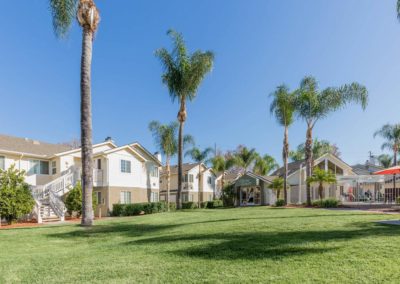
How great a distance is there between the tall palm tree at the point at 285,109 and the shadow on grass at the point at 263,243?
21521 mm

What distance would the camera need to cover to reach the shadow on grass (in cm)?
693

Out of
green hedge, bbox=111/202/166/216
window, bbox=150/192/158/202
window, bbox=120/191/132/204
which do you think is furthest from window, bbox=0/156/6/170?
window, bbox=150/192/158/202

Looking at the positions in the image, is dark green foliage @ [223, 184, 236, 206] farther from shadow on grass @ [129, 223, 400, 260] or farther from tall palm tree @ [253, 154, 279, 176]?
shadow on grass @ [129, 223, 400, 260]

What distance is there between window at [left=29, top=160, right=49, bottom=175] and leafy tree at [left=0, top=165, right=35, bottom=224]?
626cm

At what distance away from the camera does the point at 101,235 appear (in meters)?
12.1

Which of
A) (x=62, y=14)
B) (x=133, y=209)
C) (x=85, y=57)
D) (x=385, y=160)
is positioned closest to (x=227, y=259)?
A: (x=85, y=57)

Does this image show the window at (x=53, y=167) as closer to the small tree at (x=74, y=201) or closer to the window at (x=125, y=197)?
the small tree at (x=74, y=201)

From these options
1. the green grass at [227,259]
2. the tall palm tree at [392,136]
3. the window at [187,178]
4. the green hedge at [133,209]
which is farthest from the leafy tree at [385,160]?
the green grass at [227,259]

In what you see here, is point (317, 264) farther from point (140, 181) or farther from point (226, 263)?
point (140, 181)

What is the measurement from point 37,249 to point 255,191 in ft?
110

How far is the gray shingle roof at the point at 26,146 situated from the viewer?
24.8 metres

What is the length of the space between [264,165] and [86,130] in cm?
3921

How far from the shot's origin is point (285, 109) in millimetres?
30500

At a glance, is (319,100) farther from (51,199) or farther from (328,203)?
(51,199)
